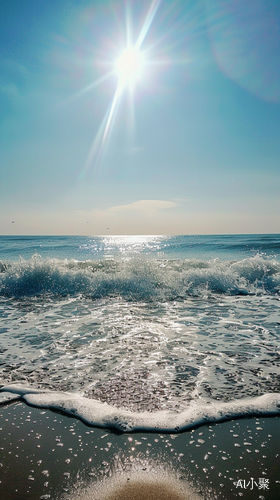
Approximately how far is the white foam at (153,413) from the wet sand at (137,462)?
9 centimetres

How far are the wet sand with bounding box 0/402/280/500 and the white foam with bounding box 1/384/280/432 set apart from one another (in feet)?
0.30

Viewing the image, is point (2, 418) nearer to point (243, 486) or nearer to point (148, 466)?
point (148, 466)

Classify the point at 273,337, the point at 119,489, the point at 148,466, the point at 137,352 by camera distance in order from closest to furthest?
the point at 119,489 → the point at 148,466 → the point at 137,352 → the point at 273,337

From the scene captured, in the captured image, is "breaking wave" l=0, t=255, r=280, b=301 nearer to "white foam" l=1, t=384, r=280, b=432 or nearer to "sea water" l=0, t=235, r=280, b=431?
"sea water" l=0, t=235, r=280, b=431

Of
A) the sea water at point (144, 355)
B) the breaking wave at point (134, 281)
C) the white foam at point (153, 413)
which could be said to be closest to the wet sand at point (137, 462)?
the white foam at point (153, 413)

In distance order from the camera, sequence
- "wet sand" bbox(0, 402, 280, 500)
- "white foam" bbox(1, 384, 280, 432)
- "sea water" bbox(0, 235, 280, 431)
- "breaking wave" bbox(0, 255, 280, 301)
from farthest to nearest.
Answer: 1. "breaking wave" bbox(0, 255, 280, 301)
2. "sea water" bbox(0, 235, 280, 431)
3. "white foam" bbox(1, 384, 280, 432)
4. "wet sand" bbox(0, 402, 280, 500)

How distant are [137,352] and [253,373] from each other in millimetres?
1882

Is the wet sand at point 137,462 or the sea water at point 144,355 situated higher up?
the wet sand at point 137,462

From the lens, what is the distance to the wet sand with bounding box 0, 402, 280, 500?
221 centimetres

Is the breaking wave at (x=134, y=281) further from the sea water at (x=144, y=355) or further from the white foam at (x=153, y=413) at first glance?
the white foam at (x=153, y=413)

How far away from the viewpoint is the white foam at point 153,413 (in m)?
3.01

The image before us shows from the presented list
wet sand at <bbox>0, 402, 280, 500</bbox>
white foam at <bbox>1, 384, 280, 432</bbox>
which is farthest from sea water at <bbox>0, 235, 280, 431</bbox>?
wet sand at <bbox>0, 402, 280, 500</bbox>

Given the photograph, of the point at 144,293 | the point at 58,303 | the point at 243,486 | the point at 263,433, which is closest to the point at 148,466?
the point at 243,486

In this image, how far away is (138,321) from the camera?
23.2 feet
